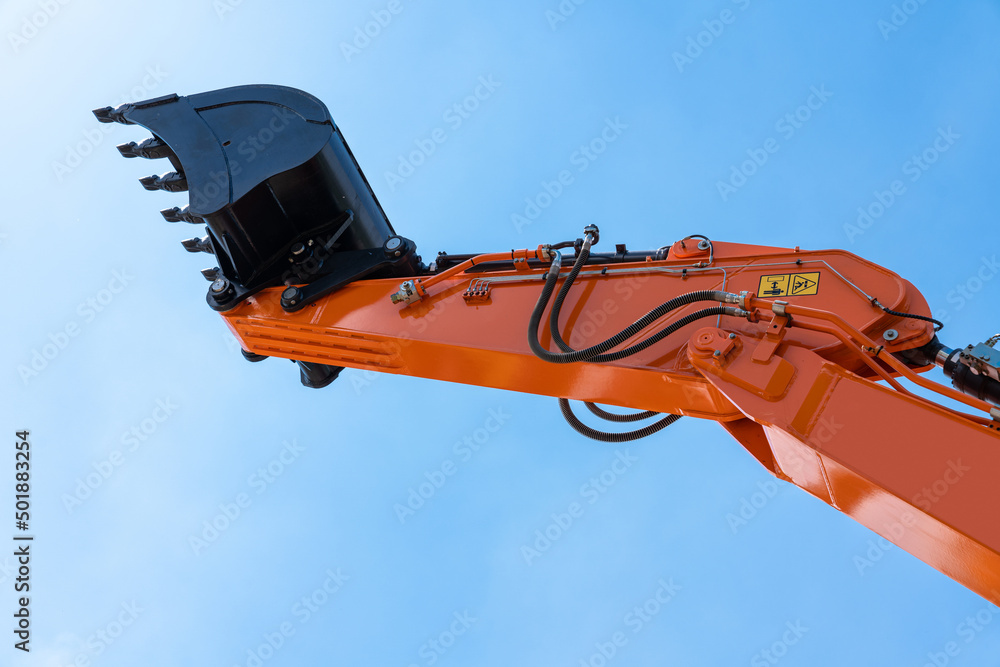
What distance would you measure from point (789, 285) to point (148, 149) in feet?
12.3

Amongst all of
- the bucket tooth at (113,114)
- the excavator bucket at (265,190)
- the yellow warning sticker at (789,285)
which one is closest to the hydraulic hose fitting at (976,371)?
the yellow warning sticker at (789,285)

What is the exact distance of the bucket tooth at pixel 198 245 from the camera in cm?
544

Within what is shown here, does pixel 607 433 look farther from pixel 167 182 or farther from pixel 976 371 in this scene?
pixel 167 182

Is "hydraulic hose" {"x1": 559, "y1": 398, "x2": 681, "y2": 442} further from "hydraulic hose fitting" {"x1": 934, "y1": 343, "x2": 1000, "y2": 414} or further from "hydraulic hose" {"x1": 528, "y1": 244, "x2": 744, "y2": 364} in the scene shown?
"hydraulic hose fitting" {"x1": 934, "y1": 343, "x2": 1000, "y2": 414}

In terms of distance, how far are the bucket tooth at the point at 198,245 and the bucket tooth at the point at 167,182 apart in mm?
312

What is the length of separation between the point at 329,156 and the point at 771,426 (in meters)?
3.08

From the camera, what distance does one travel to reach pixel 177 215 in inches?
210

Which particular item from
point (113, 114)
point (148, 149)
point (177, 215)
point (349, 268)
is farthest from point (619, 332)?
point (113, 114)

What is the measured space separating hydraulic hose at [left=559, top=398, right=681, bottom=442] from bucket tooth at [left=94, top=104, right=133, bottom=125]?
10.3 feet

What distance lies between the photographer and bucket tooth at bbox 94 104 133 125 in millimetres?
5426

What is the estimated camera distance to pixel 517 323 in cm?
454
